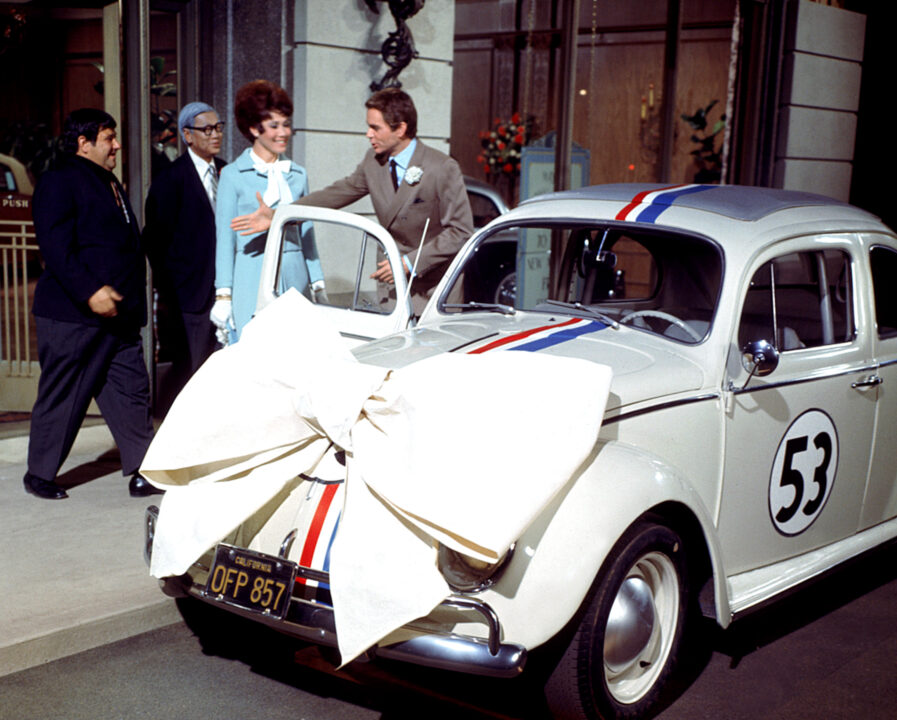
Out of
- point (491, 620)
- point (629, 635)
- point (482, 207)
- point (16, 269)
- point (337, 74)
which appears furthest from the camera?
point (482, 207)

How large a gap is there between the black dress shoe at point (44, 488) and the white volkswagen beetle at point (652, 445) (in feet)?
5.70

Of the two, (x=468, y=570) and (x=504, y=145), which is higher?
(x=504, y=145)

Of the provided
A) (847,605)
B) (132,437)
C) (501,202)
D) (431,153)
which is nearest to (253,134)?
(431,153)

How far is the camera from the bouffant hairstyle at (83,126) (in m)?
5.60

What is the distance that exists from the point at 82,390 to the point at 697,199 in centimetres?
319

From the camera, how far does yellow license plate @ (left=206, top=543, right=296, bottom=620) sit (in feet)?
11.1

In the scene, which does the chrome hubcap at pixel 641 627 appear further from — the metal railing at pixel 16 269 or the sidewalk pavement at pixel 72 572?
the metal railing at pixel 16 269

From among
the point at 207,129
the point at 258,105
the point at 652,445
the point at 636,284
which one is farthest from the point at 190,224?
the point at 652,445

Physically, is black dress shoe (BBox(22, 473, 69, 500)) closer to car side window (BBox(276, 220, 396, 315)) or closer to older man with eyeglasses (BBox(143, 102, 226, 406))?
older man with eyeglasses (BBox(143, 102, 226, 406))

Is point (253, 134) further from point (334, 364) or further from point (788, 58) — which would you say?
point (788, 58)

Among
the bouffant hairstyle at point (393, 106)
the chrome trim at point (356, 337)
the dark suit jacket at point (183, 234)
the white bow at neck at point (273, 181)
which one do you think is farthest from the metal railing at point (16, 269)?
the chrome trim at point (356, 337)

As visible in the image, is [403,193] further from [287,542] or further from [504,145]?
[504,145]

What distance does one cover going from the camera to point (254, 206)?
600cm

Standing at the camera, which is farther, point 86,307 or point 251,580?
point 86,307
